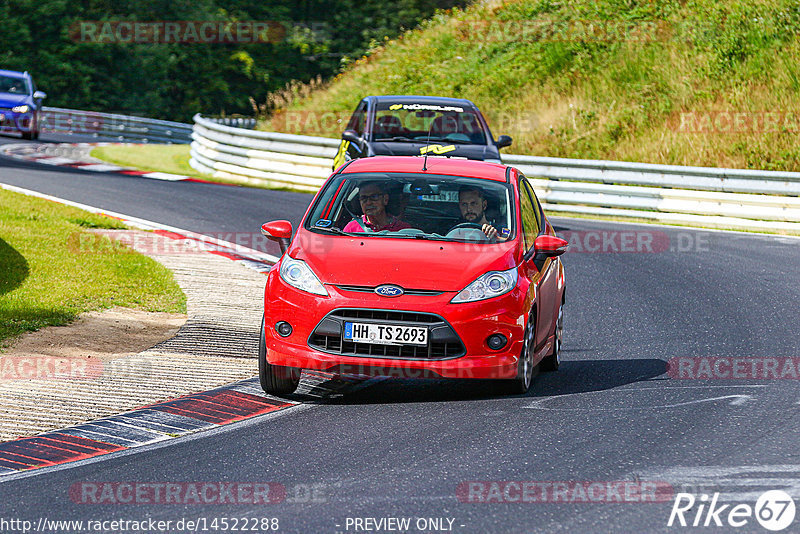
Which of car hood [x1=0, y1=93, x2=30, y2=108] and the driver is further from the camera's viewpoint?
car hood [x1=0, y1=93, x2=30, y2=108]

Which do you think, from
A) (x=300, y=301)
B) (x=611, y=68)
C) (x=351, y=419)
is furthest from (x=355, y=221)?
(x=611, y=68)

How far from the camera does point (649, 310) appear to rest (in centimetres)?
1211

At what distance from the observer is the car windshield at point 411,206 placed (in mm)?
8789

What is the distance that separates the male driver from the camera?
8.84m

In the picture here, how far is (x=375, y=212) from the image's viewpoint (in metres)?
8.96

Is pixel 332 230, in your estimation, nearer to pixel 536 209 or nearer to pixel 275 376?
pixel 275 376

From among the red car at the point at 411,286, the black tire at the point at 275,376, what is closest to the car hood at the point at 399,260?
the red car at the point at 411,286

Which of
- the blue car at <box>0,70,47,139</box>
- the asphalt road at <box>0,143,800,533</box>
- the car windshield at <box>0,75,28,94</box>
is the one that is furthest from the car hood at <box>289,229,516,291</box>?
the car windshield at <box>0,75,28,94</box>

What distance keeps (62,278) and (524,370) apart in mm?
6333

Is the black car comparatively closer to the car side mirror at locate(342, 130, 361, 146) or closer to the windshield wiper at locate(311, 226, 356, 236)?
the car side mirror at locate(342, 130, 361, 146)

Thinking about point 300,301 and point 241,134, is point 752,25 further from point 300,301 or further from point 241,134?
point 300,301

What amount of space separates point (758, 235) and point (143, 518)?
49.5ft

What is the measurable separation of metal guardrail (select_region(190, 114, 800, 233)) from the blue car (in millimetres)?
10158

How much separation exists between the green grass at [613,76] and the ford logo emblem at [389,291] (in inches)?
694
